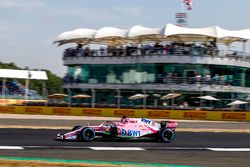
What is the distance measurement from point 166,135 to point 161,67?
1180 inches

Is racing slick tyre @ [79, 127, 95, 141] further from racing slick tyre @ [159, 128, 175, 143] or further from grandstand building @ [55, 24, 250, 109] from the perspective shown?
grandstand building @ [55, 24, 250, 109]

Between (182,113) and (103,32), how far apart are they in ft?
60.9

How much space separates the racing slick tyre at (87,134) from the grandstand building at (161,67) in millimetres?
25724

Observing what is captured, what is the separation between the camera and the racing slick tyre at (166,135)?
1755 cm

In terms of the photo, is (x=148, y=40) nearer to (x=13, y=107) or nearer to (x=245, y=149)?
(x=13, y=107)

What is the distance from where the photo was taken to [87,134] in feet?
54.0

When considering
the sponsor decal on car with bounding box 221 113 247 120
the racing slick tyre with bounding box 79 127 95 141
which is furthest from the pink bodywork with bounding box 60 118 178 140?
the sponsor decal on car with bounding box 221 113 247 120

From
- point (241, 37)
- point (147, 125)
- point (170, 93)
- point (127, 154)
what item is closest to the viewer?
point (127, 154)

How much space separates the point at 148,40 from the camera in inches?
2032

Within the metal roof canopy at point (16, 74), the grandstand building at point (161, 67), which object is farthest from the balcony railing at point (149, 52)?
the metal roof canopy at point (16, 74)

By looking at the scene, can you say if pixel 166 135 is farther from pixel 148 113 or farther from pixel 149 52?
pixel 149 52

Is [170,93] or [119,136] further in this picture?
[170,93]

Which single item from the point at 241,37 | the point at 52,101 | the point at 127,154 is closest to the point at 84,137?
the point at 127,154

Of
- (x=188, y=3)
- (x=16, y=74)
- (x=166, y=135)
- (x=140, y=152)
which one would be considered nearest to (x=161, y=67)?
(x=188, y=3)
